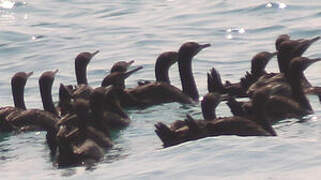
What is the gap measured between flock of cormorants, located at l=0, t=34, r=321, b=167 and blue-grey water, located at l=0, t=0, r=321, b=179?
218mm

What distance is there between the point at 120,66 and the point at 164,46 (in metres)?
5.44

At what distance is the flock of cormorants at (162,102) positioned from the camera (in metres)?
15.3

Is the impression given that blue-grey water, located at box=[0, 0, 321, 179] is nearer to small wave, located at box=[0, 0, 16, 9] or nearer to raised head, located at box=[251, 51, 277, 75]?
small wave, located at box=[0, 0, 16, 9]

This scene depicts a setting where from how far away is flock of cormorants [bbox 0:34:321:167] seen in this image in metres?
15.3

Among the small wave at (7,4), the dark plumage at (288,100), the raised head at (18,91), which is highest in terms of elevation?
the small wave at (7,4)

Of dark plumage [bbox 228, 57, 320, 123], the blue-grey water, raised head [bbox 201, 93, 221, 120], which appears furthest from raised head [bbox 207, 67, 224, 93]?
raised head [bbox 201, 93, 221, 120]

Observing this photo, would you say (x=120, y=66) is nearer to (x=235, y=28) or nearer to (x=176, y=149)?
(x=176, y=149)

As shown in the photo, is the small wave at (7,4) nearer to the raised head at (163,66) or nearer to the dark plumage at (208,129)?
the raised head at (163,66)

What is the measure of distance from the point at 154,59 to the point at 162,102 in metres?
4.81

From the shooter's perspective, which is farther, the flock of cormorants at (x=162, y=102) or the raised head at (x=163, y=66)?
the raised head at (x=163, y=66)

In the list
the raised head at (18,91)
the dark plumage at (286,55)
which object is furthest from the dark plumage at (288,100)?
the raised head at (18,91)

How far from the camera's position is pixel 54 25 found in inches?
1112

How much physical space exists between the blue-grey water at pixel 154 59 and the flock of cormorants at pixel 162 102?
0.71 feet

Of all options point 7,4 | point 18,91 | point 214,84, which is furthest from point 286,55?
point 7,4
